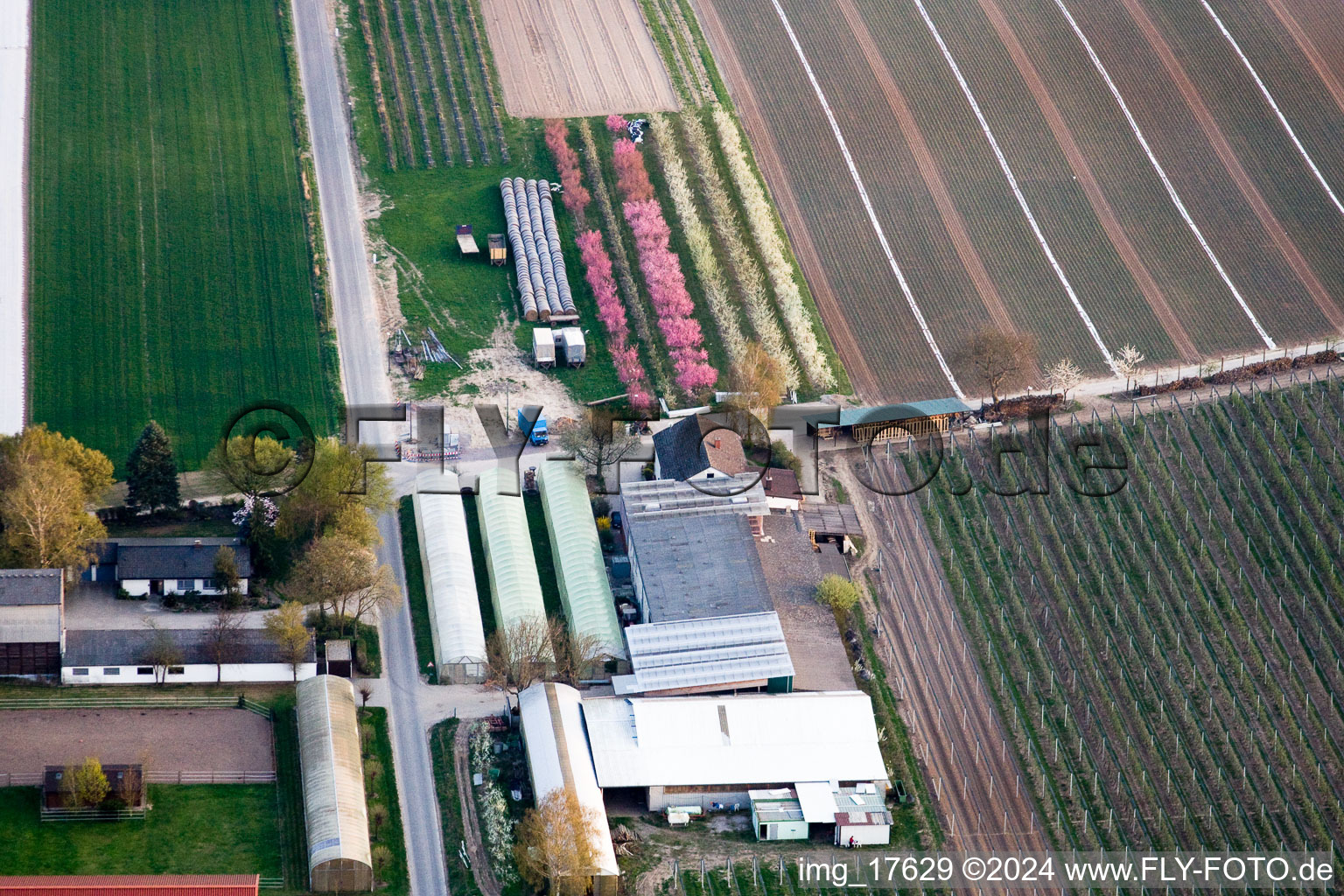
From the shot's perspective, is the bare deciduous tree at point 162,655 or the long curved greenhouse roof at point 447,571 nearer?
the bare deciduous tree at point 162,655

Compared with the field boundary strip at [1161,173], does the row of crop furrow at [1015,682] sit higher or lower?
lower

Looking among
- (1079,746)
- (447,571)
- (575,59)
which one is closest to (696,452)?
(447,571)

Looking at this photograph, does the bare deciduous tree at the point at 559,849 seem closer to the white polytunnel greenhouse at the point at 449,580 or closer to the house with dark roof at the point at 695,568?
the white polytunnel greenhouse at the point at 449,580

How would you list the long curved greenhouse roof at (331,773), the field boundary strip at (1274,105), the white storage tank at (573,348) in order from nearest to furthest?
1. the long curved greenhouse roof at (331,773)
2. the white storage tank at (573,348)
3. the field boundary strip at (1274,105)

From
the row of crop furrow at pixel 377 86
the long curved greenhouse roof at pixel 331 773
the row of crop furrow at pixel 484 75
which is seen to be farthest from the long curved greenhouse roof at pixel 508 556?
the row of crop furrow at pixel 377 86

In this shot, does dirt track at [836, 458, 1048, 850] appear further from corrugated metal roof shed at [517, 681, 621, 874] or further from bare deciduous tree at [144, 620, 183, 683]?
bare deciduous tree at [144, 620, 183, 683]

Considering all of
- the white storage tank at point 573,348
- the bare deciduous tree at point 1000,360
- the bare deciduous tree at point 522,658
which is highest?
the white storage tank at point 573,348

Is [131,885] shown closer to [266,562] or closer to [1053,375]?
[266,562]

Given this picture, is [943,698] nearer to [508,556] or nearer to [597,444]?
[508,556]
